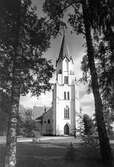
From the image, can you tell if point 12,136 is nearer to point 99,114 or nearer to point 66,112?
point 99,114

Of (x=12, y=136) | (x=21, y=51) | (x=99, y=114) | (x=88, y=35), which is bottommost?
(x=12, y=136)

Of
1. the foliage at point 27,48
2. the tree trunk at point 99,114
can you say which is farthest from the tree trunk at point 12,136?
the tree trunk at point 99,114

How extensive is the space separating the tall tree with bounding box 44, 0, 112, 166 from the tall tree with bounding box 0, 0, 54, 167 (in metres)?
0.95

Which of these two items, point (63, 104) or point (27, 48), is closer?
point (27, 48)

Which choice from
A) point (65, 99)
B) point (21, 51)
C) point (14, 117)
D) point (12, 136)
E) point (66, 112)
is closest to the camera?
point (12, 136)

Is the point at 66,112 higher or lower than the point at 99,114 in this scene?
higher

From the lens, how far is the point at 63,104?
50.1 meters

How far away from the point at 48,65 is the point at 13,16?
108 inches

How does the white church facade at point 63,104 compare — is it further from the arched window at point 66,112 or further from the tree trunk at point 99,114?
the tree trunk at point 99,114

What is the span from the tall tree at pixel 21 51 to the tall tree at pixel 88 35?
95 cm

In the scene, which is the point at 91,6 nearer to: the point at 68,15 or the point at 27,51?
the point at 68,15

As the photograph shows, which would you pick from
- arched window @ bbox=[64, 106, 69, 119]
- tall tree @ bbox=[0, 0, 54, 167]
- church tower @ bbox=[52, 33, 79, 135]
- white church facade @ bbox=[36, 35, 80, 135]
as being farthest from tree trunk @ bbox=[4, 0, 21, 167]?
arched window @ bbox=[64, 106, 69, 119]

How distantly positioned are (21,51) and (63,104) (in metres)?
42.6

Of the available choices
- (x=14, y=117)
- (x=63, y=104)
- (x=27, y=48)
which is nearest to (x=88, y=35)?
(x=27, y=48)
